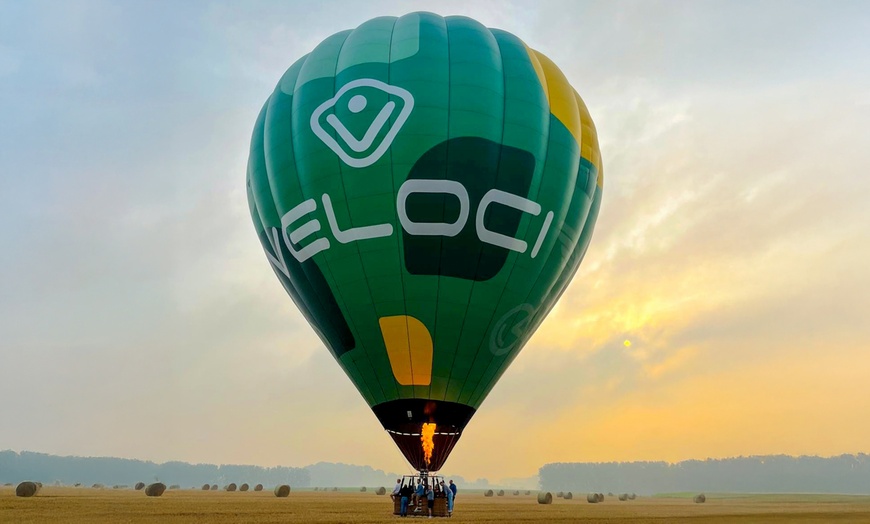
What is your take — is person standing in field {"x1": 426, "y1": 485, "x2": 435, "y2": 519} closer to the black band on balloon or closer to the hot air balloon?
the hot air balloon

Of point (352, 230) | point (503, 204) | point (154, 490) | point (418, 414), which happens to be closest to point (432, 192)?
point (503, 204)

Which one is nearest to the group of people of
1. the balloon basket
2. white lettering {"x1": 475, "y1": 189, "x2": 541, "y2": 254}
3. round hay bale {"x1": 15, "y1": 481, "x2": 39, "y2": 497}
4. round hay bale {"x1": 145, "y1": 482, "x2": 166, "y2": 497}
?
the balloon basket

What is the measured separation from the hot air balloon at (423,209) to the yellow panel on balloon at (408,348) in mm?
35

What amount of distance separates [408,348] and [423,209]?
3.50 m

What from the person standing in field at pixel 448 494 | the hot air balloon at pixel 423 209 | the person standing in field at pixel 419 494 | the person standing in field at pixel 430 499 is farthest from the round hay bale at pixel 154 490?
the person standing in field at pixel 430 499

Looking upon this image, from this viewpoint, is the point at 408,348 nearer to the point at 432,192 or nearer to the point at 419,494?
the point at 419,494

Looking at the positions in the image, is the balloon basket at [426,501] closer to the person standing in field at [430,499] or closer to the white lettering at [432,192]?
the person standing in field at [430,499]

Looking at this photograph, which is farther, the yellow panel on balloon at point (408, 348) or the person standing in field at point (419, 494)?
the person standing in field at point (419, 494)

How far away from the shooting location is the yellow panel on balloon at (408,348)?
16609mm

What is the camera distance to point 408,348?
1667 centimetres

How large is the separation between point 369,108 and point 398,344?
6.00 meters

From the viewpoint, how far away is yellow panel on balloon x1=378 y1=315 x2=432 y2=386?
16.6 meters

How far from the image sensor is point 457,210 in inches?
645

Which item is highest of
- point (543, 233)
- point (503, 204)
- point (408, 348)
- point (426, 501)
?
point (503, 204)
